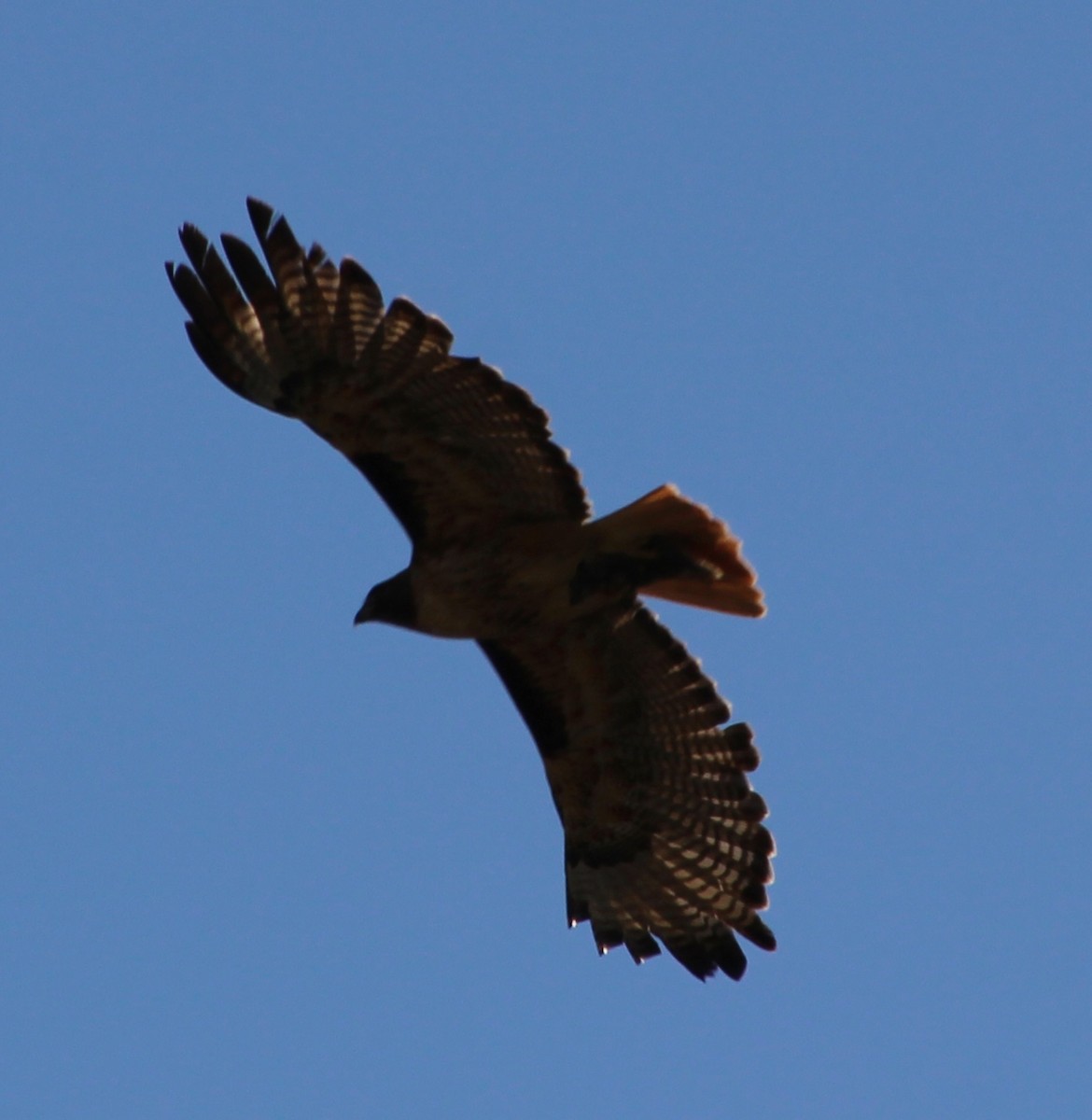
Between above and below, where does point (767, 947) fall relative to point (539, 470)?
below

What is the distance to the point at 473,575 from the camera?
32.9 feet

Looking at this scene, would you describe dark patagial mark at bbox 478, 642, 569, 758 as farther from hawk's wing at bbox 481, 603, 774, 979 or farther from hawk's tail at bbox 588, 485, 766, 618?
hawk's tail at bbox 588, 485, 766, 618

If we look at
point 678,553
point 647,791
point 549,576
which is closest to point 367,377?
point 549,576

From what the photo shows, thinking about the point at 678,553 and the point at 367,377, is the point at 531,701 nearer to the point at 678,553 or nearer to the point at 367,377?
the point at 678,553

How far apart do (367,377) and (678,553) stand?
1.65 meters

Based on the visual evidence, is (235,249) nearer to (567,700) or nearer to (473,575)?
(473,575)

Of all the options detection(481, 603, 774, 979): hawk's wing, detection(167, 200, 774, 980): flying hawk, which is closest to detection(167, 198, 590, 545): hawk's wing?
detection(167, 200, 774, 980): flying hawk

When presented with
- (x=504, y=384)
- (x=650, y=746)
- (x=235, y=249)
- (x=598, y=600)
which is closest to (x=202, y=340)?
(x=235, y=249)

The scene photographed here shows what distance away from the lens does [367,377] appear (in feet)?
31.3

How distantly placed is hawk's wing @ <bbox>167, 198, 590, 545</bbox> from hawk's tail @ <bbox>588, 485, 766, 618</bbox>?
0.83 ft

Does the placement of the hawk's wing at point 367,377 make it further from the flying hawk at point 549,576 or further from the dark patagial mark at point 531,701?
the dark patagial mark at point 531,701

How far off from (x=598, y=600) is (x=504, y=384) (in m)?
1.28

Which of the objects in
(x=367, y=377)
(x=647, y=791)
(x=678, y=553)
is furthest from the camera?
(x=647, y=791)

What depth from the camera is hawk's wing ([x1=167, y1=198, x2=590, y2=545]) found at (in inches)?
371
